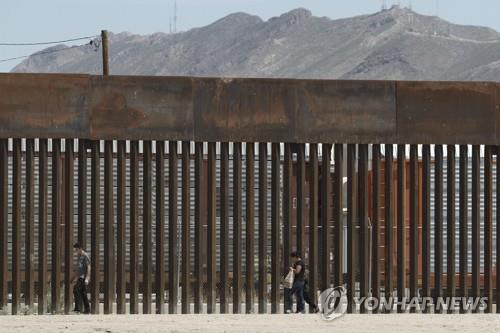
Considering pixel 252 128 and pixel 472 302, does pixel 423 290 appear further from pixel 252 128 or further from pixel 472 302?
pixel 252 128

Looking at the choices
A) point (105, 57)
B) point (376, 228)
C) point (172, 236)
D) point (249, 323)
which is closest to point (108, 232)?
point (172, 236)

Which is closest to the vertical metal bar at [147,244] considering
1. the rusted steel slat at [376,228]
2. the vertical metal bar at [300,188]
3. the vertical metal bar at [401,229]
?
the vertical metal bar at [300,188]

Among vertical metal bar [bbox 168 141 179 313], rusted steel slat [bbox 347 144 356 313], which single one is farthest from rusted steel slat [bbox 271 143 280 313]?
vertical metal bar [bbox 168 141 179 313]

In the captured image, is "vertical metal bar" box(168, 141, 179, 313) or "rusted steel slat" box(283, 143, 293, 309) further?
"rusted steel slat" box(283, 143, 293, 309)

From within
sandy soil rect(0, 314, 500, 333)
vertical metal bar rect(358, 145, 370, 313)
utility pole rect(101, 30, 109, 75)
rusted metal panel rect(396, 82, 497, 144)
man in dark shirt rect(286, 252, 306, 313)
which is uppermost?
utility pole rect(101, 30, 109, 75)

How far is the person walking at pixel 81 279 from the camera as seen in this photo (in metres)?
18.2

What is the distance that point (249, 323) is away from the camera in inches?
637

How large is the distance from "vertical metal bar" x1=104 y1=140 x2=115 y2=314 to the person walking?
429 mm

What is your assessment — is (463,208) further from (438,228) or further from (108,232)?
(108,232)

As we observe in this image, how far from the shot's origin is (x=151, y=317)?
17125 mm

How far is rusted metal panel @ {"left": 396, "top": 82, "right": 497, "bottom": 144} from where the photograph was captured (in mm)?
17953

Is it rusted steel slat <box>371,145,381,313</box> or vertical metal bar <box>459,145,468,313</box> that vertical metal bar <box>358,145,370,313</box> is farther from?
vertical metal bar <box>459,145,468,313</box>

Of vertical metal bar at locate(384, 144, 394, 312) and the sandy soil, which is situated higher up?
vertical metal bar at locate(384, 144, 394, 312)

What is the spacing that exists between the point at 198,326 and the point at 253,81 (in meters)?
3.58
